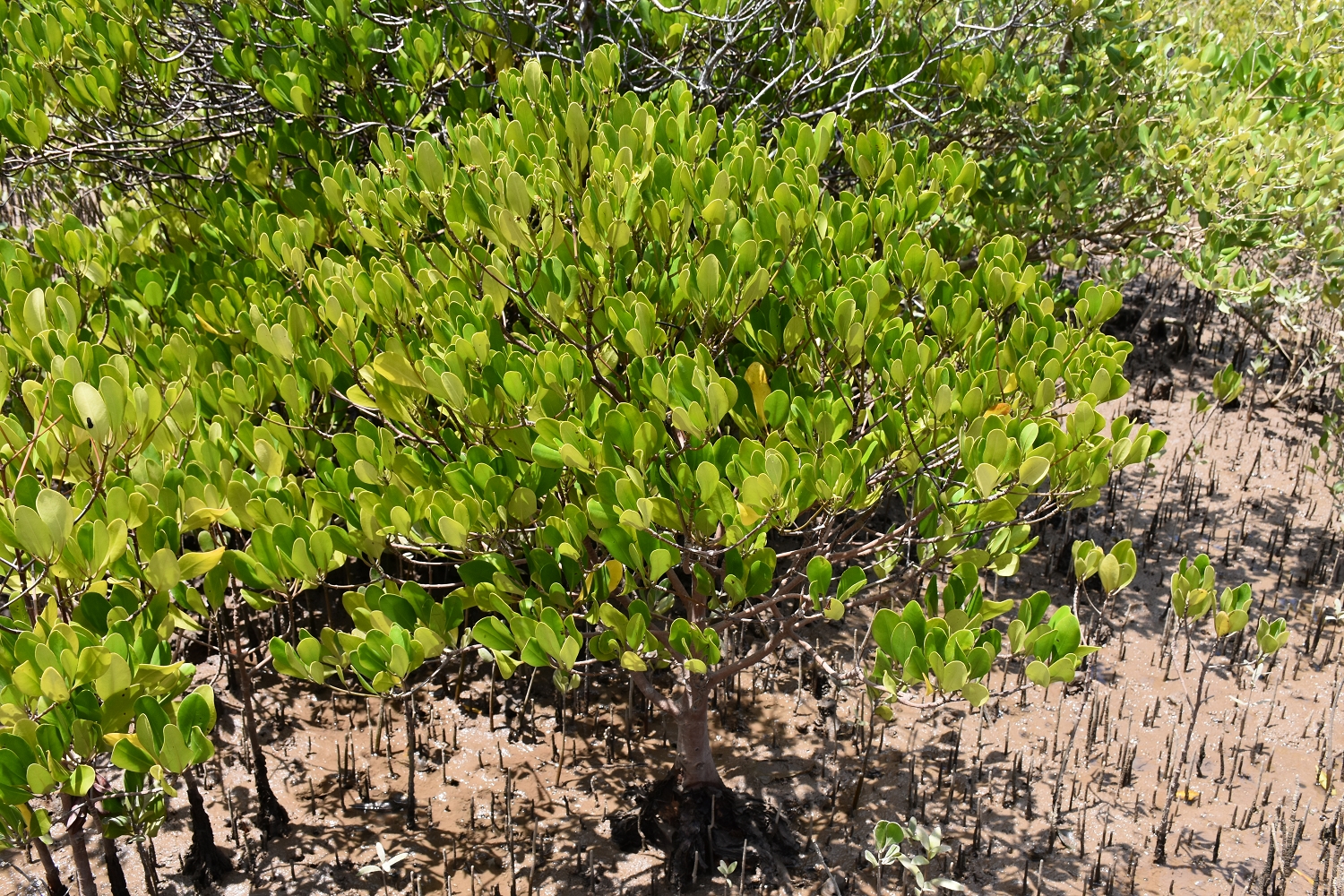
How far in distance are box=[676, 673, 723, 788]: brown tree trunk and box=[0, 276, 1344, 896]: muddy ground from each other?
0.87 feet

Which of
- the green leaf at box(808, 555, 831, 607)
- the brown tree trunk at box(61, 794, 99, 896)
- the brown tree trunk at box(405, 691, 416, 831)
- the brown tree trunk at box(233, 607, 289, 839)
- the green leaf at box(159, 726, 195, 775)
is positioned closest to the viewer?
the green leaf at box(159, 726, 195, 775)

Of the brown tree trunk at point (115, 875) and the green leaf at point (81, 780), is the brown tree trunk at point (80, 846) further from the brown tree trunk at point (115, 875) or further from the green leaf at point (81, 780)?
the brown tree trunk at point (115, 875)

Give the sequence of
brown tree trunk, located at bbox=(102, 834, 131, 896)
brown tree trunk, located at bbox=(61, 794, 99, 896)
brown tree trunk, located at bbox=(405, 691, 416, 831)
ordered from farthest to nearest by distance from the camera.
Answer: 1. brown tree trunk, located at bbox=(405, 691, 416, 831)
2. brown tree trunk, located at bbox=(102, 834, 131, 896)
3. brown tree trunk, located at bbox=(61, 794, 99, 896)

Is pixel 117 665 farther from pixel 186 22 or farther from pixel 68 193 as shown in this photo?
pixel 68 193

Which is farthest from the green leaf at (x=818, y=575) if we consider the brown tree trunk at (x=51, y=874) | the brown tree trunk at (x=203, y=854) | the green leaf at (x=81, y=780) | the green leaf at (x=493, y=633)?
the brown tree trunk at (x=203, y=854)

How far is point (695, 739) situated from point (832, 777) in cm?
70

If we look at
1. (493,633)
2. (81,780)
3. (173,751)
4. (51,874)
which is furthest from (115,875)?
(493,633)

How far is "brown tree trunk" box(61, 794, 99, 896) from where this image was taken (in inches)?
80.7

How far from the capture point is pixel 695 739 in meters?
2.96

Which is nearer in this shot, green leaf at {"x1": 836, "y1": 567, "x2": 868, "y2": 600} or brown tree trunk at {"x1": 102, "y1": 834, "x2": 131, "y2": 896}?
green leaf at {"x1": 836, "y1": 567, "x2": 868, "y2": 600}

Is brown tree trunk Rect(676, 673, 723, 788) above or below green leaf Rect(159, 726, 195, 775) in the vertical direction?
below

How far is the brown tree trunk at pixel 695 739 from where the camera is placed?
9.49 ft

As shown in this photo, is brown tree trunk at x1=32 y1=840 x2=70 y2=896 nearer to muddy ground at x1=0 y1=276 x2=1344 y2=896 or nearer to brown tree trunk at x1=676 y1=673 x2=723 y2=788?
muddy ground at x1=0 y1=276 x2=1344 y2=896

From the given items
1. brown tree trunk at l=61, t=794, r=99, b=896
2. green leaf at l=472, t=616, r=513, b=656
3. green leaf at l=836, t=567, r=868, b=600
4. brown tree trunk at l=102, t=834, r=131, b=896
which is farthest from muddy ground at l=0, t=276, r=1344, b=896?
green leaf at l=472, t=616, r=513, b=656
